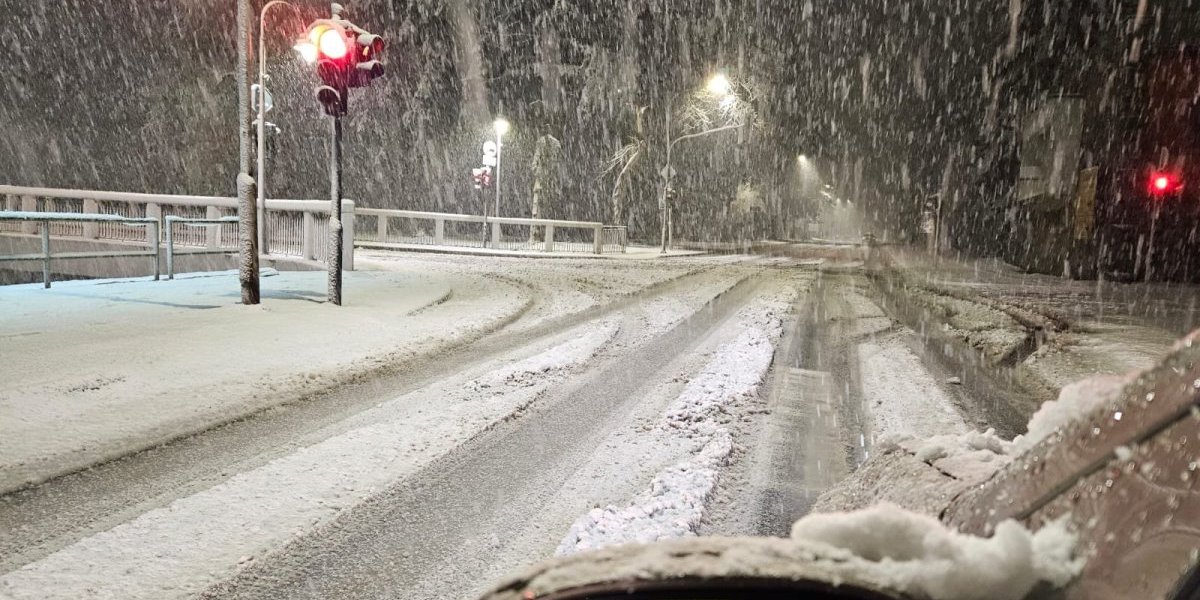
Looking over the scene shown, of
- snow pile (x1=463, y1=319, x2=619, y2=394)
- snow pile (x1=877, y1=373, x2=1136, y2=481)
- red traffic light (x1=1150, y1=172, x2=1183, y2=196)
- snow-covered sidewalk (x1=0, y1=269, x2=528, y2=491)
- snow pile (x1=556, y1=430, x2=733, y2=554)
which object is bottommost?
snow-covered sidewalk (x1=0, y1=269, x2=528, y2=491)

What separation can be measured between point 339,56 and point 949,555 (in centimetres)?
1048

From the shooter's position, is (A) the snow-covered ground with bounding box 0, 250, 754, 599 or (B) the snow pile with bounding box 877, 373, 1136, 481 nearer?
(B) the snow pile with bounding box 877, 373, 1136, 481

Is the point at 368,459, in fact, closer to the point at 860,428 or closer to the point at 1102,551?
the point at 860,428

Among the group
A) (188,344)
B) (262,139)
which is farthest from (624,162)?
(188,344)

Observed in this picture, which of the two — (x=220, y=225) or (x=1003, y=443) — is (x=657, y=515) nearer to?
(x=1003, y=443)

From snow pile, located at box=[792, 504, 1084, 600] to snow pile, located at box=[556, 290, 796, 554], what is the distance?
155cm

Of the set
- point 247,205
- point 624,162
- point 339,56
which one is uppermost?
point 624,162

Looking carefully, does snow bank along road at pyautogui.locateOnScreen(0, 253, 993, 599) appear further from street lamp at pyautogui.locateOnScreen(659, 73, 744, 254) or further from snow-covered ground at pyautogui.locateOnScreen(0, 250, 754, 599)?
street lamp at pyautogui.locateOnScreen(659, 73, 744, 254)

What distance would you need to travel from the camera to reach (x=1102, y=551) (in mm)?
1007

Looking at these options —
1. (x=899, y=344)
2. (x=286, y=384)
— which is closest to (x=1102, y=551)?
A: (x=286, y=384)

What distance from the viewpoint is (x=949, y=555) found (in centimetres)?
110

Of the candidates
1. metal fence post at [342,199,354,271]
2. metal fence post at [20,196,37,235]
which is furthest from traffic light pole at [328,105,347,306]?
metal fence post at [20,196,37,235]

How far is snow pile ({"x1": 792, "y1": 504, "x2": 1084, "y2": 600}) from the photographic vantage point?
102 cm

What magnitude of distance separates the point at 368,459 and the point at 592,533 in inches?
65.9
